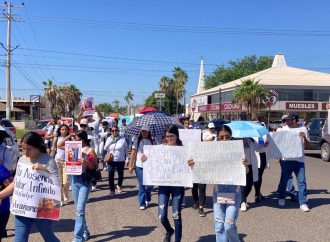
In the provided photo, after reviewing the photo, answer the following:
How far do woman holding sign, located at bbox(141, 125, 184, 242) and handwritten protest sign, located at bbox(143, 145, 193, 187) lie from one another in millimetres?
100

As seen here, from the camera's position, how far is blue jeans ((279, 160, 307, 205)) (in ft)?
27.8

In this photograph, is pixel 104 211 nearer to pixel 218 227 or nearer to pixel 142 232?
pixel 142 232

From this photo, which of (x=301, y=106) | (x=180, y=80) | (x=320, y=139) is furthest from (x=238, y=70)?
(x=320, y=139)

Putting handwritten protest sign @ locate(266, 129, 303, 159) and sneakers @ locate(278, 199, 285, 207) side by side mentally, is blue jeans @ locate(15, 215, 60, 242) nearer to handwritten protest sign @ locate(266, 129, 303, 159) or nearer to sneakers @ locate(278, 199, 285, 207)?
handwritten protest sign @ locate(266, 129, 303, 159)

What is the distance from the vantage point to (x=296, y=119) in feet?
29.7

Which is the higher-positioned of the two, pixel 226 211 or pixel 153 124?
pixel 153 124

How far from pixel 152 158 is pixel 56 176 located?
1934 millimetres

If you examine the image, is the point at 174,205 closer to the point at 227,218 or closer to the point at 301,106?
the point at 227,218

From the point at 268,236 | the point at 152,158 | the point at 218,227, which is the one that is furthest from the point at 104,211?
the point at 218,227

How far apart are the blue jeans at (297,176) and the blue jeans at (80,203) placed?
4.29 meters

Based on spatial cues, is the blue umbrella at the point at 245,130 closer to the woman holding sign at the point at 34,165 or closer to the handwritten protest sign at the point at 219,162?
the handwritten protest sign at the point at 219,162

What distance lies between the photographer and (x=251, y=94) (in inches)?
1853

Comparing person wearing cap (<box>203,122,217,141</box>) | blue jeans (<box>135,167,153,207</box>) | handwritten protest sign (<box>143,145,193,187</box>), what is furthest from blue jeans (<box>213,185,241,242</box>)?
person wearing cap (<box>203,122,217,141</box>)

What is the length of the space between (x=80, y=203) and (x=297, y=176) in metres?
4.57
